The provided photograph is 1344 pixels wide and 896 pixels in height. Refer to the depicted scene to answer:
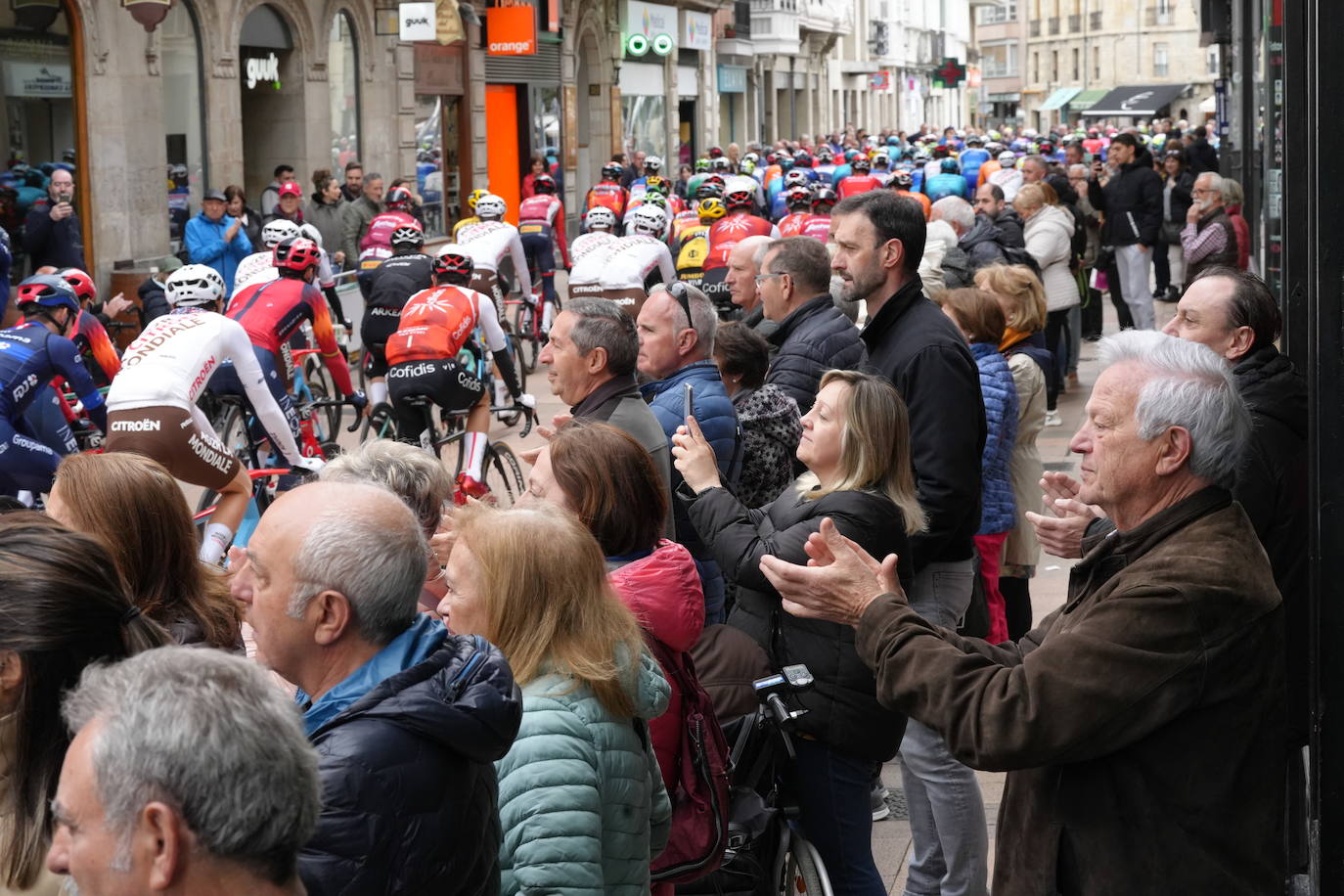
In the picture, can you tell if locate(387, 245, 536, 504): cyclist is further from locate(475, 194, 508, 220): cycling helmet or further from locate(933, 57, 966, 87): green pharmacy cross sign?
locate(933, 57, 966, 87): green pharmacy cross sign

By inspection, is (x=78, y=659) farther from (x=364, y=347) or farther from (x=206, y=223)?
(x=206, y=223)

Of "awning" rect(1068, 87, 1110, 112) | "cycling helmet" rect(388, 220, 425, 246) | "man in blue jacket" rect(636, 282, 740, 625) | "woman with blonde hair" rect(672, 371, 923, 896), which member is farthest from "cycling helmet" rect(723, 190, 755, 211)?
"awning" rect(1068, 87, 1110, 112)

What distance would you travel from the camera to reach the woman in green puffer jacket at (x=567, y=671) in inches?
124

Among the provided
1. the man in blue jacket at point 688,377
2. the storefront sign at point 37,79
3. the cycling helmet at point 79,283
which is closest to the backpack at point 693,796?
the man in blue jacket at point 688,377

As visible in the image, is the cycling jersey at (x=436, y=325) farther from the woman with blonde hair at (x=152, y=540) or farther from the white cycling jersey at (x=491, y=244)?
the woman with blonde hair at (x=152, y=540)

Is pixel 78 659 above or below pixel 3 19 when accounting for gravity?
below

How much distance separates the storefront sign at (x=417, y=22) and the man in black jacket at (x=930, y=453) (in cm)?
2028

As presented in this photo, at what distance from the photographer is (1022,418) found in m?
7.55

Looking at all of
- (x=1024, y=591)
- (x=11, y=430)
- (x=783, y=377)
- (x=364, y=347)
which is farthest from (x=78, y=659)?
(x=364, y=347)

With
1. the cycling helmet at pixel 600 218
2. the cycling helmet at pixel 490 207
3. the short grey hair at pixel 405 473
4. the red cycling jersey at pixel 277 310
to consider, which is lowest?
the short grey hair at pixel 405 473

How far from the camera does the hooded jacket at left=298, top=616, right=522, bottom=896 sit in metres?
2.50

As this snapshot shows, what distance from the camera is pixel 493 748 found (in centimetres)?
269

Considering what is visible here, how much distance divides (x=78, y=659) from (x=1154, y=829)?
1.84 m

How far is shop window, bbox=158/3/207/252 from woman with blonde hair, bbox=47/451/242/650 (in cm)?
1691
